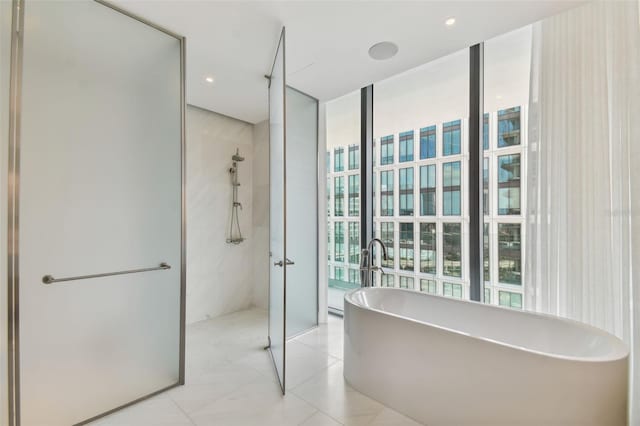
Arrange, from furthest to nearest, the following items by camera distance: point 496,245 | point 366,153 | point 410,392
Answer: point 366,153 < point 496,245 < point 410,392

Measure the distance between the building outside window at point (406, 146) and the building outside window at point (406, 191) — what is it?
122mm

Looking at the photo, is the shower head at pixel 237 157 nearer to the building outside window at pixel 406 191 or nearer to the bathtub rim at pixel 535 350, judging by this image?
the building outside window at pixel 406 191

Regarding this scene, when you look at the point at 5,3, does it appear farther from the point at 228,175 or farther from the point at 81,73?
the point at 228,175

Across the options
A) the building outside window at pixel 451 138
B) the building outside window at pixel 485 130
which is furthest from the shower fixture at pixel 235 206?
the building outside window at pixel 485 130

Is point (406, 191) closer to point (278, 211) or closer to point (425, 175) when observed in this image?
point (425, 175)

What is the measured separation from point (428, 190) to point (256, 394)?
2359 millimetres

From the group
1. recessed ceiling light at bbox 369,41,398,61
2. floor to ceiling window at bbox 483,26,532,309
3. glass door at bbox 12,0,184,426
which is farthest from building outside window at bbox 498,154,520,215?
glass door at bbox 12,0,184,426

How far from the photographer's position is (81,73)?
1.70 metres

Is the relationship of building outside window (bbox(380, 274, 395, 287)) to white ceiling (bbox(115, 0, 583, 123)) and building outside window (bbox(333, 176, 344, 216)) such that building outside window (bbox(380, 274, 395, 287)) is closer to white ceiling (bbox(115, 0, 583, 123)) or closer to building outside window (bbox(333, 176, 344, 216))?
building outside window (bbox(333, 176, 344, 216))

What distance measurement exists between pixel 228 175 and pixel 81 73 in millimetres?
2057

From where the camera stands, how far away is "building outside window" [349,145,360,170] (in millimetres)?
3385

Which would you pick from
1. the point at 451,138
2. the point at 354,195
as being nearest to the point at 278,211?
the point at 354,195

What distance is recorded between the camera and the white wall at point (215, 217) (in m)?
3.36

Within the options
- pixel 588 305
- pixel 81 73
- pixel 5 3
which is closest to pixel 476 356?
pixel 588 305
